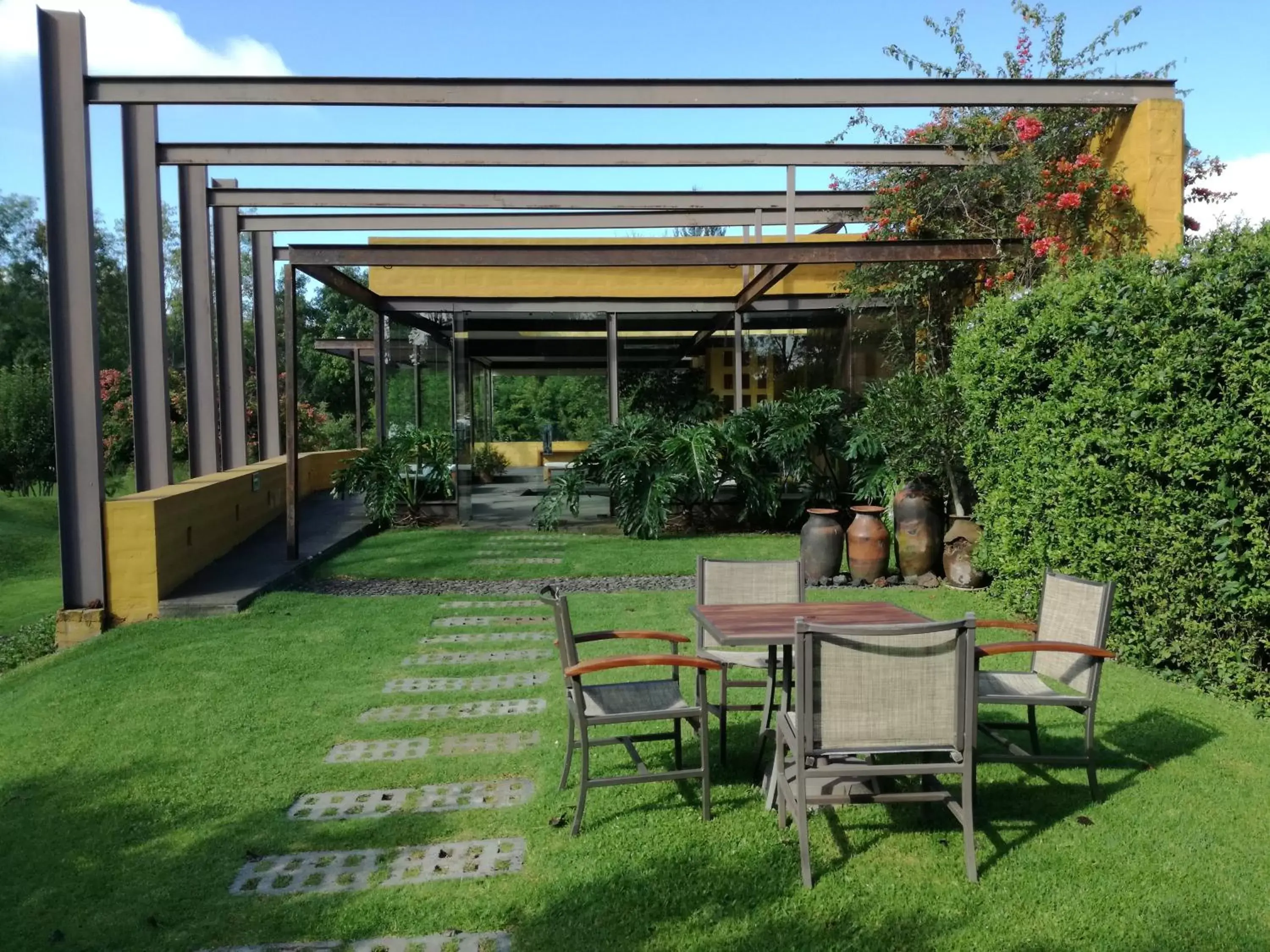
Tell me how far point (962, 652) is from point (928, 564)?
19.3ft

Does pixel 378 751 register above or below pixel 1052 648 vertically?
below

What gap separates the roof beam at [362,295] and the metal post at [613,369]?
2379mm

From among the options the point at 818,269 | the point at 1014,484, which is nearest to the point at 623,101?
the point at 1014,484

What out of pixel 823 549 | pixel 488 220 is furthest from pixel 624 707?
pixel 488 220

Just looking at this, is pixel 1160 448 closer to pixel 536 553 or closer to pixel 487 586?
pixel 487 586

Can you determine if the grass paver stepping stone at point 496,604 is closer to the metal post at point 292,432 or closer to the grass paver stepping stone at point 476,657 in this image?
the grass paver stepping stone at point 476,657

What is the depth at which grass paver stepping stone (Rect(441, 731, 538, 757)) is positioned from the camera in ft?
14.1

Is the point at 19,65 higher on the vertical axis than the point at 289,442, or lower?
higher

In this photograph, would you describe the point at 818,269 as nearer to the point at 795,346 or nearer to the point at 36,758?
the point at 795,346

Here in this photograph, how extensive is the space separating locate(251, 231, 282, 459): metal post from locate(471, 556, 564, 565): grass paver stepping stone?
5245mm

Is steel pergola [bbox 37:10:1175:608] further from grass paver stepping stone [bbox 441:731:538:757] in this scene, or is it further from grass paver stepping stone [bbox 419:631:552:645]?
grass paver stepping stone [bbox 441:731:538:757]

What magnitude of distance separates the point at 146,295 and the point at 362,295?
12.3 ft

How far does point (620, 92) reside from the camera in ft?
25.5

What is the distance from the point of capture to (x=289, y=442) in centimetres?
929
